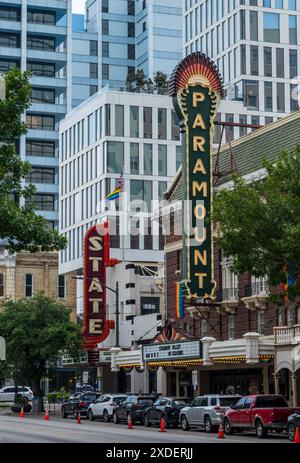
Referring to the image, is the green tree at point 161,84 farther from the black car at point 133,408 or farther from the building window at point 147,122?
the black car at point 133,408

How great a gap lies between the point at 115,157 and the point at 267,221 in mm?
57804

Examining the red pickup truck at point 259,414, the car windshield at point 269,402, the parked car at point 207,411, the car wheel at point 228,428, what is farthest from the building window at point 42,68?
the car windshield at point 269,402

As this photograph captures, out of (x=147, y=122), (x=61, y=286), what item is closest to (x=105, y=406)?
(x=147, y=122)

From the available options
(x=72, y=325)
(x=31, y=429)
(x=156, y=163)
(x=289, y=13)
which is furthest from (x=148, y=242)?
(x=31, y=429)

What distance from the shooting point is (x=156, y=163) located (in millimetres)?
95188

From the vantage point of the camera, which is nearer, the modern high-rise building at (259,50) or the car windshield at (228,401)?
the car windshield at (228,401)

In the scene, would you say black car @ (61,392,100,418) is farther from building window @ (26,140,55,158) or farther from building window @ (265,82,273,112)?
building window @ (26,140,55,158)

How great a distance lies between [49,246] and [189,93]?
1270 inches

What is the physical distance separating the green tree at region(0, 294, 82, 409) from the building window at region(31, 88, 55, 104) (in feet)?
218

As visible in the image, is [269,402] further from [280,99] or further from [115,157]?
[280,99]

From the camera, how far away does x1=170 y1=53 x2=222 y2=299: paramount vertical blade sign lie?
57188 millimetres

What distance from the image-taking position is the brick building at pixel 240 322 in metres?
52.0

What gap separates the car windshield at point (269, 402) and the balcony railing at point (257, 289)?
13534mm

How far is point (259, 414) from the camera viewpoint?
39750 millimetres
